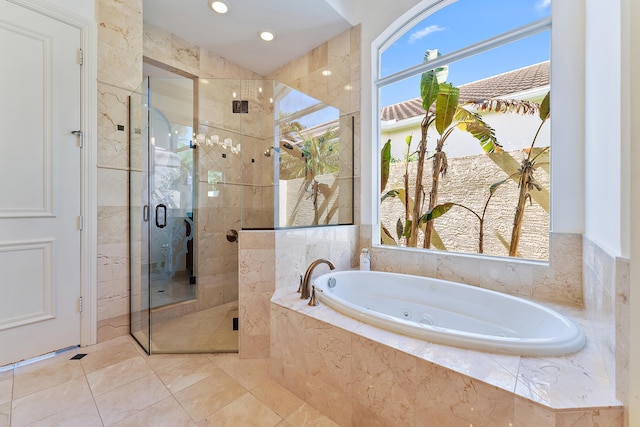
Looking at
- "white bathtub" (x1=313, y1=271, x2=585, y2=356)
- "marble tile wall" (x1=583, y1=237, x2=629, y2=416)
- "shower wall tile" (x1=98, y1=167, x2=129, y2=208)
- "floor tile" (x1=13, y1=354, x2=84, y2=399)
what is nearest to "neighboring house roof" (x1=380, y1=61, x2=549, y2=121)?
"marble tile wall" (x1=583, y1=237, x2=629, y2=416)

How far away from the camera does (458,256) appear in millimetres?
2004

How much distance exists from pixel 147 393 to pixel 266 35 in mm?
3094

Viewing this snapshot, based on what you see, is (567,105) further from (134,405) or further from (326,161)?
(134,405)

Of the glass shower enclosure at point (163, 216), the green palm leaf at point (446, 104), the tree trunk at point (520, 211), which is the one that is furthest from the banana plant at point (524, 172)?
the glass shower enclosure at point (163, 216)

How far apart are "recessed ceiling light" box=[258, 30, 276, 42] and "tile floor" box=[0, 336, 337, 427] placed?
292 centimetres

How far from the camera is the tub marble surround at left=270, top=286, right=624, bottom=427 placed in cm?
79

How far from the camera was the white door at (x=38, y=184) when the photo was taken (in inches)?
65.9

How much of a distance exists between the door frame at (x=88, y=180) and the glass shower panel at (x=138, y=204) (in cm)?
23

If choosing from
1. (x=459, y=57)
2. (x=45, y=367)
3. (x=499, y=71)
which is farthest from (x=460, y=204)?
(x=45, y=367)

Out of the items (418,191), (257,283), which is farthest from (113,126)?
(418,191)

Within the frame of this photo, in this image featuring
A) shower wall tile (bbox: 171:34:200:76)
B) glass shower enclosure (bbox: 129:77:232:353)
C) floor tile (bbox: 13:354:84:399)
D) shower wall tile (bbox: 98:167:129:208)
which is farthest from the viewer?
shower wall tile (bbox: 171:34:200:76)

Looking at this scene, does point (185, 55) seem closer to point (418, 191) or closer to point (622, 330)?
point (418, 191)

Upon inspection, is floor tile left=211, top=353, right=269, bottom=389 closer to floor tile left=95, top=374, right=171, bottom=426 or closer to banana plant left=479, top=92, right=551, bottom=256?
floor tile left=95, top=374, right=171, bottom=426

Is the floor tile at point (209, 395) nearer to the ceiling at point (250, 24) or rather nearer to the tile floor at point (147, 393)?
the tile floor at point (147, 393)
